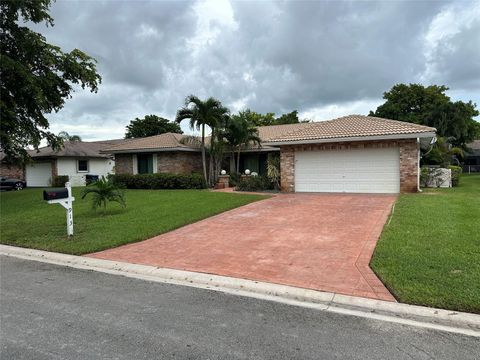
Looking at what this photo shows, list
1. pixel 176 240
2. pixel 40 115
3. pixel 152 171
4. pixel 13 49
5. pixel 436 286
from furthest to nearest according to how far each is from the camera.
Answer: pixel 152 171 < pixel 40 115 < pixel 13 49 < pixel 176 240 < pixel 436 286

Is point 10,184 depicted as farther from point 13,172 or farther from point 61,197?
point 61,197

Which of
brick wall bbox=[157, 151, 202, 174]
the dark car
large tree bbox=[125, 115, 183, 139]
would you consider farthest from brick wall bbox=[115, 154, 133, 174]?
large tree bbox=[125, 115, 183, 139]

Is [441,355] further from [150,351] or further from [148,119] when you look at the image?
[148,119]

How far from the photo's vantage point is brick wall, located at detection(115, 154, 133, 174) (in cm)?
2594

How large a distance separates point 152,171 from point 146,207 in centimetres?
1184

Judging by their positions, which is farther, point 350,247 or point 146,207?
point 146,207

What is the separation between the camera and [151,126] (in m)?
58.8

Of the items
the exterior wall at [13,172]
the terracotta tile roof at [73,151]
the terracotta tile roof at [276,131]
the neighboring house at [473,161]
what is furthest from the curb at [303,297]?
the neighboring house at [473,161]

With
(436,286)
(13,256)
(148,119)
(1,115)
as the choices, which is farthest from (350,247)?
(148,119)

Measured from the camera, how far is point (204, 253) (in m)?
7.33

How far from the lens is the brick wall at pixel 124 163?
25.9 m

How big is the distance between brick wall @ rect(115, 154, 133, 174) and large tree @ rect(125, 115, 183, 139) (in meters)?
32.5

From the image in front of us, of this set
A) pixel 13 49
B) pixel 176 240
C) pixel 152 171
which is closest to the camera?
pixel 176 240

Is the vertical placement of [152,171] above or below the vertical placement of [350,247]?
above
